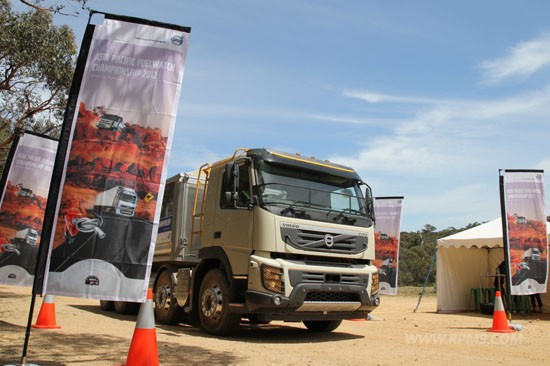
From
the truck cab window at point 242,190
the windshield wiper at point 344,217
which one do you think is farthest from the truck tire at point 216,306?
the windshield wiper at point 344,217

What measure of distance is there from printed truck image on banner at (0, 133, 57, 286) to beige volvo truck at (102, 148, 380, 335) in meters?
3.60

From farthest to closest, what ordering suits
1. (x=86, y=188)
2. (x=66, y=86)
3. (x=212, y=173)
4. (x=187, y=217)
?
(x=66, y=86)
(x=187, y=217)
(x=212, y=173)
(x=86, y=188)

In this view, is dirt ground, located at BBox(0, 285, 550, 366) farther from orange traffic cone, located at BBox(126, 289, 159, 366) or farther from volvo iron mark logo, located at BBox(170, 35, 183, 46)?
volvo iron mark logo, located at BBox(170, 35, 183, 46)

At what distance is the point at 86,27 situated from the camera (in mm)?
5078

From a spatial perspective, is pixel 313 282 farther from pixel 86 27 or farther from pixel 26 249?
pixel 26 249

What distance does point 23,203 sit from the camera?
10.6 m

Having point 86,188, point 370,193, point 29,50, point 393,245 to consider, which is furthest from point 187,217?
point 393,245

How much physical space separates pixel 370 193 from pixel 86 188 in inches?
222

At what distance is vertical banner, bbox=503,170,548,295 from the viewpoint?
446 inches

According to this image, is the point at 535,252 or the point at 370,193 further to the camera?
the point at 535,252

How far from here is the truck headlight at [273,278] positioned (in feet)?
24.8

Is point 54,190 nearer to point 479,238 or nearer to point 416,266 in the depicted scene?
point 479,238

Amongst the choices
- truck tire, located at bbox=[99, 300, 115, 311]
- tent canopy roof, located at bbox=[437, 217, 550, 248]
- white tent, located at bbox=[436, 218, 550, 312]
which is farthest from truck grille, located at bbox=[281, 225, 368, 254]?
white tent, located at bbox=[436, 218, 550, 312]

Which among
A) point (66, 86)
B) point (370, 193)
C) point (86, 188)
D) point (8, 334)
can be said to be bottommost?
point (8, 334)
